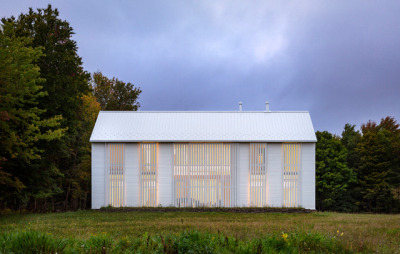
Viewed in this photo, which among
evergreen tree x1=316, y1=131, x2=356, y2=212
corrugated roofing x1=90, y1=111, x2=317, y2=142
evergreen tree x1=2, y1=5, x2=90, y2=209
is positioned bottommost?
evergreen tree x1=316, y1=131, x2=356, y2=212

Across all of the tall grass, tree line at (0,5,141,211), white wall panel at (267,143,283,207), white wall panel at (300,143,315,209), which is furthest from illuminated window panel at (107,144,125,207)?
the tall grass

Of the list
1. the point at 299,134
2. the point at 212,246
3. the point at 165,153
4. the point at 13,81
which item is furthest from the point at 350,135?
the point at 212,246

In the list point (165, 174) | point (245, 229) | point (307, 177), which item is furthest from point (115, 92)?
point (245, 229)

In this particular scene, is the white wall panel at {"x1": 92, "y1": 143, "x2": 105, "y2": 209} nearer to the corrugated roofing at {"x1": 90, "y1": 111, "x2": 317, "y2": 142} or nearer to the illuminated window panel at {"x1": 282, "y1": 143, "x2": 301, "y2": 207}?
the corrugated roofing at {"x1": 90, "y1": 111, "x2": 317, "y2": 142}

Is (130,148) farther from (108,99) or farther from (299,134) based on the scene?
(108,99)

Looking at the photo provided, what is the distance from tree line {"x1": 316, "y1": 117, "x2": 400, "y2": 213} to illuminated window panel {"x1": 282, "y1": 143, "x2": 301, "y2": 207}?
14.6m

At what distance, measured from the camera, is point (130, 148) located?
884 inches

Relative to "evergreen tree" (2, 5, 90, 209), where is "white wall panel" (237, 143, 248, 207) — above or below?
below

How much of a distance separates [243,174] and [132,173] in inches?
288

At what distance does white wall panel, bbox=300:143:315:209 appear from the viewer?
2205cm

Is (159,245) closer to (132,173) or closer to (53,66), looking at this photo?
(132,173)

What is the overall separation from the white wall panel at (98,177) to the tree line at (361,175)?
23301mm

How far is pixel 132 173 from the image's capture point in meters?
22.2

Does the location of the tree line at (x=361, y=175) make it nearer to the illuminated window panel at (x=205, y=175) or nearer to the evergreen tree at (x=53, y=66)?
the illuminated window panel at (x=205, y=175)
